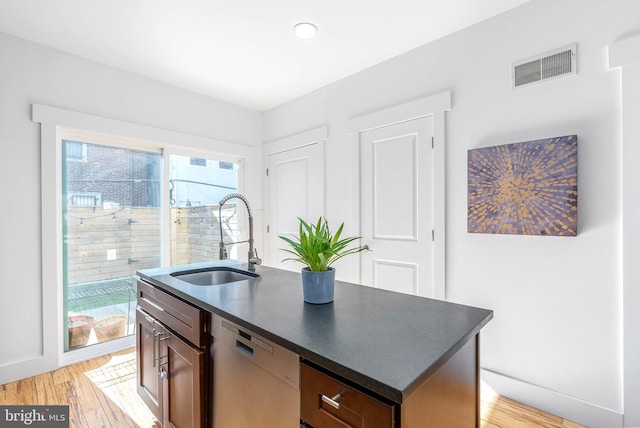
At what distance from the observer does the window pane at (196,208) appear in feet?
10.6

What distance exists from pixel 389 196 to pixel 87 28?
264 centimetres

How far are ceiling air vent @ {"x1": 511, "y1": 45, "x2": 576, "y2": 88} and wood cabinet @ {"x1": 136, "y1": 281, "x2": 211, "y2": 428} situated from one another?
7.73 ft

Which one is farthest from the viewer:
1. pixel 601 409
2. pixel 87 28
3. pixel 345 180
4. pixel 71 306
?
pixel 345 180

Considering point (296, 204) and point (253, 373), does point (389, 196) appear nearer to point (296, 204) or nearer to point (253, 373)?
point (296, 204)

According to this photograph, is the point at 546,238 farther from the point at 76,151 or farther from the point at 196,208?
the point at 76,151

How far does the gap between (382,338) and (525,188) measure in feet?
5.13

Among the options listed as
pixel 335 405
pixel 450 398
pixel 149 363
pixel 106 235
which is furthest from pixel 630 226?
pixel 106 235

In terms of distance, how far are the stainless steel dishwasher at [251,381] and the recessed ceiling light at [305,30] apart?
6.68 ft

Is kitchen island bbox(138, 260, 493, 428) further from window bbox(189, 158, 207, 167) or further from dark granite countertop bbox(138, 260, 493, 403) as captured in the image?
window bbox(189, 158, 207, 167)

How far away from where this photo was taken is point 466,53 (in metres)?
2.22

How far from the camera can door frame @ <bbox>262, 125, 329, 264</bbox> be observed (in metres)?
3.21

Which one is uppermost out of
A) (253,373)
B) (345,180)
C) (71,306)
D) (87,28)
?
(87,28)

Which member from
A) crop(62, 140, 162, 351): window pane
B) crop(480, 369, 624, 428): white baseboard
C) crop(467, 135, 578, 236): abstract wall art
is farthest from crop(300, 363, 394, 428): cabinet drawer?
crop(62, 140, 162, 351): window pane

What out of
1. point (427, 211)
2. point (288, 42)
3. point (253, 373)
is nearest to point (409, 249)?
point (427, 211)
